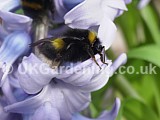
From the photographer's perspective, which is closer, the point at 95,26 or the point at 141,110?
the point at 95,26

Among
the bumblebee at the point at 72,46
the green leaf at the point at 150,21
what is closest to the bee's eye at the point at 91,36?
the bumblebee at the point at 72,46

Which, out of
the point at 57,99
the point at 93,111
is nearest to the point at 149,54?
the point at 93,111

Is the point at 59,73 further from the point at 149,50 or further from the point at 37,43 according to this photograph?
the point at 149,50

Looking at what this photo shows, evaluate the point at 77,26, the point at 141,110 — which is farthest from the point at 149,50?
the point at 77,26

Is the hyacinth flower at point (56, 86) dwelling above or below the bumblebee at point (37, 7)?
below

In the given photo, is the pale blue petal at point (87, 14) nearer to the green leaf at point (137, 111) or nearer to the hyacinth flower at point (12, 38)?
the hyacinth flower at point (12, 38)

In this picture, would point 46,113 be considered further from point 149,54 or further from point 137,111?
point 137,111

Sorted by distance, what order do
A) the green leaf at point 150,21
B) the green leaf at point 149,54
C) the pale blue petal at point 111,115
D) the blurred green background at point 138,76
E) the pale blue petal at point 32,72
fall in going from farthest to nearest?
the green leaf at point 150,21, the blurred green background at point 138,76, the green leaf at point 149,54, the pale blue petal at point 111,115, the pale blue petal at point 32,72
